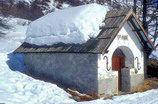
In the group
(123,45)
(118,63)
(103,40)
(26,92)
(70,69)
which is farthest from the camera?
(118,63)

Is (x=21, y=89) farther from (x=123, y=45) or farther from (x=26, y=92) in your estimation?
(x=123, y=45)

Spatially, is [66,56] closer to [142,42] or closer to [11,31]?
[142,42]

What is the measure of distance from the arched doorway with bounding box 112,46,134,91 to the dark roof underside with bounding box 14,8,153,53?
1938mm

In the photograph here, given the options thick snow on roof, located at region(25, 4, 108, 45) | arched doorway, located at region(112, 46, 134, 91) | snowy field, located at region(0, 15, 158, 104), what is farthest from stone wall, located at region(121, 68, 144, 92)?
thick snow on roof, located at region(25, 4, 108, 45)

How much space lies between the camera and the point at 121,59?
15719 millimetres

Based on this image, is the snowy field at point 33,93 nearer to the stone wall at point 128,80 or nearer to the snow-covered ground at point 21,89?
the snow-covered ground at point 21,89

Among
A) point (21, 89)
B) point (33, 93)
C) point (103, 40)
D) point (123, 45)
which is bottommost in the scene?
point (33, 93)

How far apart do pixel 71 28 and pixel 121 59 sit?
3.52 metres

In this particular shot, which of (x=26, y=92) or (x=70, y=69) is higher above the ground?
(x=70, y=69)

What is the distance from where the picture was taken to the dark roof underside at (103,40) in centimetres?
1292

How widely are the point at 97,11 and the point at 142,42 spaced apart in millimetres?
3299

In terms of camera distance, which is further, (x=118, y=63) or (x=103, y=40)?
(x=118, y=63)

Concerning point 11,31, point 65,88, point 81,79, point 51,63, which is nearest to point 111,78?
point 81,79

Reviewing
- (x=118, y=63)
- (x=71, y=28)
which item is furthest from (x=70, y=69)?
(x=118, y=63)
